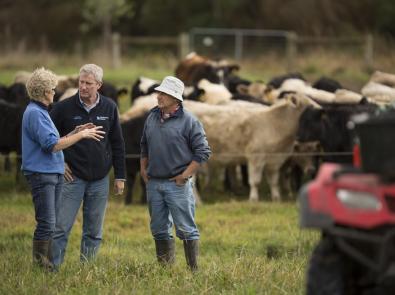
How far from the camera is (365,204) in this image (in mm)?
5543

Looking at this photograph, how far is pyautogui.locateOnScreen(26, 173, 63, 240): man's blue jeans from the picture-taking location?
885cm

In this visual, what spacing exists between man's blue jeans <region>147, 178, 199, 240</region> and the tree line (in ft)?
115

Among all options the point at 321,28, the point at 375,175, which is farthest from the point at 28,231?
the point at 321,28

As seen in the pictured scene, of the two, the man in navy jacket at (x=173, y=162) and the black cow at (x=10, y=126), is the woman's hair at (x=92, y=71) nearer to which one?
the man in navy jacket at (x=173, y=162)

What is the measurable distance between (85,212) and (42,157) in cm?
105

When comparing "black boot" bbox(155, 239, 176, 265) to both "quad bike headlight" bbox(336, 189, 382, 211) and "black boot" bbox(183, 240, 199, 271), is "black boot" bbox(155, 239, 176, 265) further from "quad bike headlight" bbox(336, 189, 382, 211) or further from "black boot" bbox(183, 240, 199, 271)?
"quad bike headlight" bbox(336, 189, 382, 211)

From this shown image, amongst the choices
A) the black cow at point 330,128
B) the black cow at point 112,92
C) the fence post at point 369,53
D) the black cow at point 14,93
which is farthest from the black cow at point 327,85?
the fence post at point 369,53

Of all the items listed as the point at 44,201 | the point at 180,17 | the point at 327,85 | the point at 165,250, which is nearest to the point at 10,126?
the point at 327,85

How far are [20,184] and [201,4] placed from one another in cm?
3633

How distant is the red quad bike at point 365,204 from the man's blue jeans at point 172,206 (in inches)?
134

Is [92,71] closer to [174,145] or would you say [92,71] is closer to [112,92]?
[174,145]

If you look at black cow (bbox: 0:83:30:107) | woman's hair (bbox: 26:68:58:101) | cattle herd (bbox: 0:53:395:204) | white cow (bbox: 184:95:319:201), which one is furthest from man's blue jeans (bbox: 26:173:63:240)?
black cow (bbox: 0:83:30:107)

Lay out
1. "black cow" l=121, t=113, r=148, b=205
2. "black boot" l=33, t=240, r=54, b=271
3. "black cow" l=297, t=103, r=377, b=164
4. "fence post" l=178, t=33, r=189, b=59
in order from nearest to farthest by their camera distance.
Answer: "black boot" l=33, t=240, r=54, b=271
"black cow" l=297, t=103, r=377, b=164
"black cow" l=121, t=113, r=148, b=205
"fence post" l=178, t=33, r=189, b=59

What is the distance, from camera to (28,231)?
13.3m
